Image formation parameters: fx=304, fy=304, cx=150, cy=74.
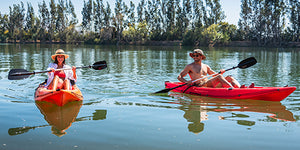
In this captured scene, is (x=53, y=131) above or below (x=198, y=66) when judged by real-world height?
below

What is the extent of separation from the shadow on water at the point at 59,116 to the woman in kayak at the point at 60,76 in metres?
0.48

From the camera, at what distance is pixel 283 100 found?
7.82m

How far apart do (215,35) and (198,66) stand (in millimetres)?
48342

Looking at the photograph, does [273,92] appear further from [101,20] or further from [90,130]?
[101,20]

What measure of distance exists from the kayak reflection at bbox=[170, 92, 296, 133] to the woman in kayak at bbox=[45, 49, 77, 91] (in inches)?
112

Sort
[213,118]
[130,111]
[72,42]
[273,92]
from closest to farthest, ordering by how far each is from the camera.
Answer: [213,118], [130,111], [273,92], [72,42]

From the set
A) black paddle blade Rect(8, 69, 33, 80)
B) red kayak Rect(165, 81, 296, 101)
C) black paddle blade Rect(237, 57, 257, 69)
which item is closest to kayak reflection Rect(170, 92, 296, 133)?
red kayak Rect(165, 81, 296, 101)

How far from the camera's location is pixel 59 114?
644cm

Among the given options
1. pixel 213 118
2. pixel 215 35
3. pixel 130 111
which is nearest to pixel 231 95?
pixel 213 118

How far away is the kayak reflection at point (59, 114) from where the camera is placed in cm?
544

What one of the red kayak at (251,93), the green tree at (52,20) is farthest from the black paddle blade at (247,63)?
the green tree at (52,20)

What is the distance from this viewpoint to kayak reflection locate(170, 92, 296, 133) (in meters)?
5.90

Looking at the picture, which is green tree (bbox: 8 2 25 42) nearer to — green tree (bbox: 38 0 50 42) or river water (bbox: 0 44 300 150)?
green tree (bbox: 38 0 50 42)

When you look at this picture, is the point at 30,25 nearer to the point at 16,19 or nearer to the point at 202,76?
the point at 16,19
